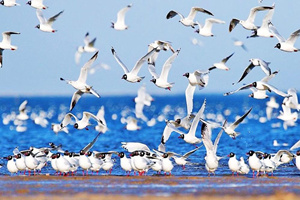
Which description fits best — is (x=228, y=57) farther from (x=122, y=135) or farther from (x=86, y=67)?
(x=122, y=135)

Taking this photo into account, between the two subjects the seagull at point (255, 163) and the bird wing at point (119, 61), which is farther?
the bird wing at point (119, 61)

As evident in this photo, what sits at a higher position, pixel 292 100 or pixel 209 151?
pixel 292 100

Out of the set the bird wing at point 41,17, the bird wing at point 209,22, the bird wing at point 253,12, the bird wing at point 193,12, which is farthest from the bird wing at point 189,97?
→ the bird wing at point 41,17

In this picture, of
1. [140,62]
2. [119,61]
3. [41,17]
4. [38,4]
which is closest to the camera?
[140,62]

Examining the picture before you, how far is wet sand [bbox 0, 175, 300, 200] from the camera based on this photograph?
15945 millimetres

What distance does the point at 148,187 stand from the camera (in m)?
17.7

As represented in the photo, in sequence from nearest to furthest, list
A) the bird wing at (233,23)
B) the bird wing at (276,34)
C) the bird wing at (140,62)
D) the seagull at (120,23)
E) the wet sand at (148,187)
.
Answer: the wet sand at (148,187) < the bird wing at (140,62) < the bird wing at (276,34) < the bird wing at (233,23) < the seagull at (120,23)

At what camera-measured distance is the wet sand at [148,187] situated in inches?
628

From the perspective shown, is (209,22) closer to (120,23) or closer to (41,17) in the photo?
(120,23)

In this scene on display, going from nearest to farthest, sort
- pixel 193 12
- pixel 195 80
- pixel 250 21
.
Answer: pixel 195 80 → pixel 250 21 → pixel 193 12

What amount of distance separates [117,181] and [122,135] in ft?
87.1

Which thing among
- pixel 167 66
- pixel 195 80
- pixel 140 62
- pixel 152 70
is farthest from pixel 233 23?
pixel 140 62

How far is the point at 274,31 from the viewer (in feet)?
75.7

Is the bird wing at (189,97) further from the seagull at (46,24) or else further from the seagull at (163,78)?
the seagull at (46,24)
